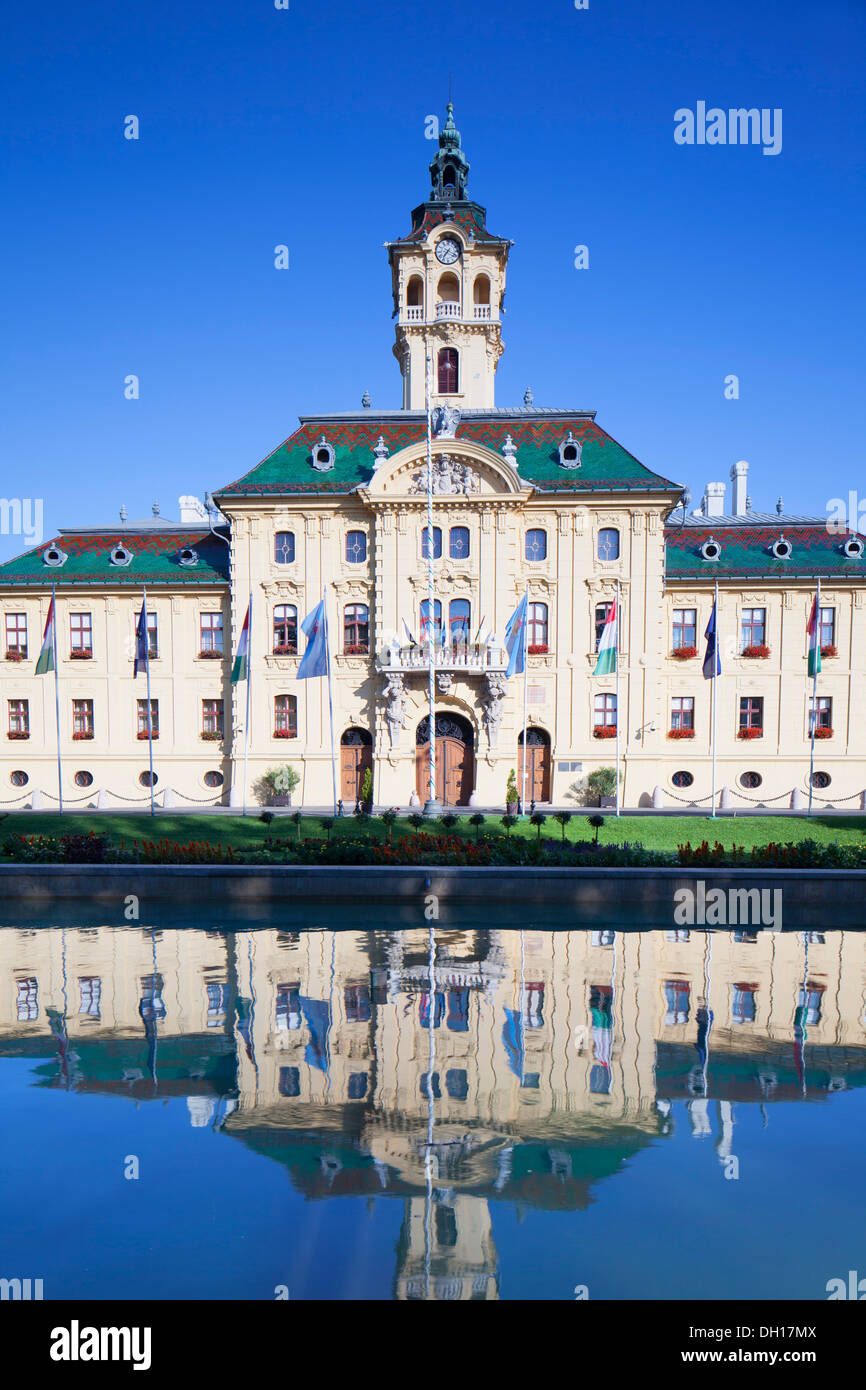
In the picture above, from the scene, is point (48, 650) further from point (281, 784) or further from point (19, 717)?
point (281, 784)

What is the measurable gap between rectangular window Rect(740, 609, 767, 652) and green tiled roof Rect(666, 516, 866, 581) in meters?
1.67

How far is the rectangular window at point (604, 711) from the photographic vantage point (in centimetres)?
3550

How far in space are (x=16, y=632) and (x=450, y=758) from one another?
839 inches

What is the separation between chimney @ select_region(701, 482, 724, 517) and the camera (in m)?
43.8

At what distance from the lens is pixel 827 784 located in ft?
118

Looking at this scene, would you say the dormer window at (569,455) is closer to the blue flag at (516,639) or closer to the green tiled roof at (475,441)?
the green tiled roof at (475,441)

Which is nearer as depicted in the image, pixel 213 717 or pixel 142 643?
pixel 142 643

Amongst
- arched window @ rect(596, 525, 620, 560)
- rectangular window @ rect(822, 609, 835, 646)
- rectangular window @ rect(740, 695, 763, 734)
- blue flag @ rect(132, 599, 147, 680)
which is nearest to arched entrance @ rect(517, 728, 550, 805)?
arched window @ rect(596, 525, 620, 560)

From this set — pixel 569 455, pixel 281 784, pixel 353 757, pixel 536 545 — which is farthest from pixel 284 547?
pixel 569 455

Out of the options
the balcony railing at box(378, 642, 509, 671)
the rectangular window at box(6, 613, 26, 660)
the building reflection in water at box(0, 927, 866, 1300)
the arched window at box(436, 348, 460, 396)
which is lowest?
the building reflection in water at box(0, 927, 866, 1300)

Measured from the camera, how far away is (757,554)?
3741 centimetres

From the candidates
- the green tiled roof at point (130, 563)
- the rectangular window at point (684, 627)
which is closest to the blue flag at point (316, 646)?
the green tiled roof at point (130, 563)

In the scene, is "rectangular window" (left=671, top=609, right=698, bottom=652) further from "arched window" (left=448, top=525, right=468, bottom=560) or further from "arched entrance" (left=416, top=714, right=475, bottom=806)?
"arched entrance" (left=416, top=714, right=475, bottom=806)
